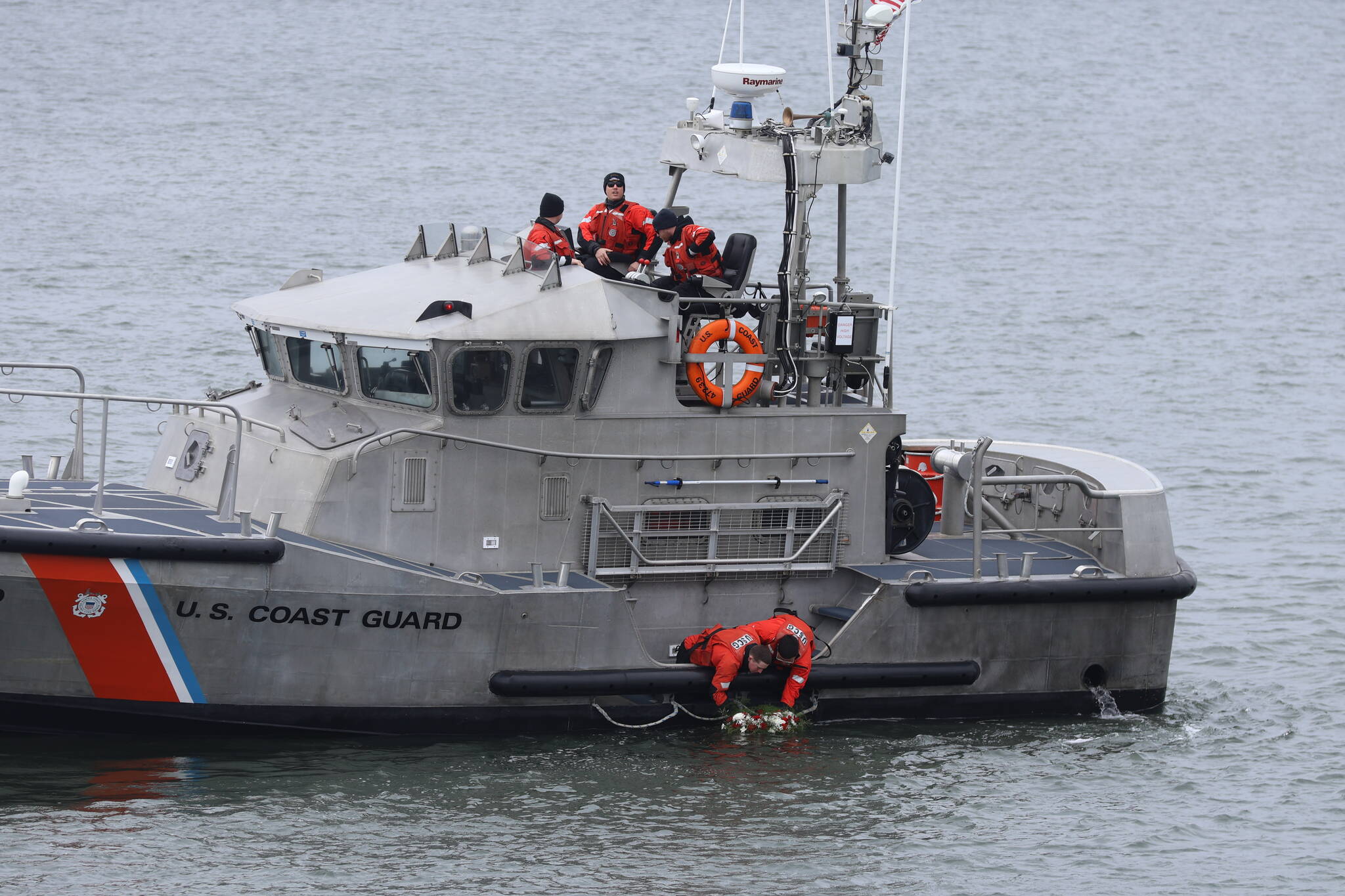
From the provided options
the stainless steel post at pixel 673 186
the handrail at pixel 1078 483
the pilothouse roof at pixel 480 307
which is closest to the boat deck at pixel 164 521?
the pilothouse roof at pixel 480 307

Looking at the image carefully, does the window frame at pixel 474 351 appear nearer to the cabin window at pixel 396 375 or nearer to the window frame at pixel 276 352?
the cabin window at pixel 396 375

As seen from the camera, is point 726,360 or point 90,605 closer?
point 90,605

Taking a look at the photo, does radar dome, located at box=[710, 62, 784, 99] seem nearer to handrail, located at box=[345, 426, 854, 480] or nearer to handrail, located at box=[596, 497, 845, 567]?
handrail, located at box=[345, 426, 854, 480]

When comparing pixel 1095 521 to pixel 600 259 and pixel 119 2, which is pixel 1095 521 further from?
pixel 119 2

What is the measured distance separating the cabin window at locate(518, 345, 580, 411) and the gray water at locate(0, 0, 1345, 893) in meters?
2.10

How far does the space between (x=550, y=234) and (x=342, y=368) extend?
162 centimetres

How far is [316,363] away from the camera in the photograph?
12.6 meters

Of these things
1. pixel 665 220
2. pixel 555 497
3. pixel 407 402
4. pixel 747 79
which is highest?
pixel 747 79

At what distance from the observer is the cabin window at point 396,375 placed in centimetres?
1206

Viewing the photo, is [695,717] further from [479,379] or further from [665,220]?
[665,220]

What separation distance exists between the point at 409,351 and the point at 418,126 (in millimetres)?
29391

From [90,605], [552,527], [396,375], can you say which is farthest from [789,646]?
[90,605]

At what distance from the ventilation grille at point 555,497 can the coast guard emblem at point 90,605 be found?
2673mm

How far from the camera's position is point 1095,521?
552 inches
